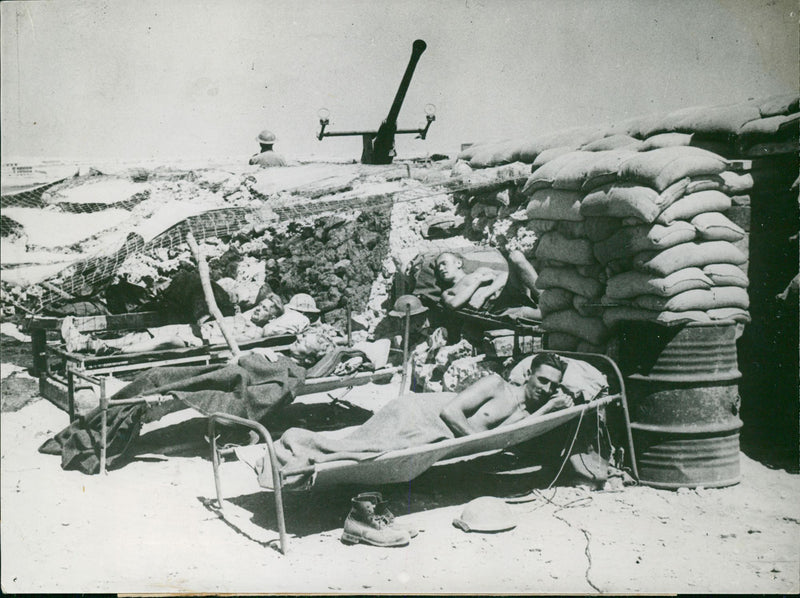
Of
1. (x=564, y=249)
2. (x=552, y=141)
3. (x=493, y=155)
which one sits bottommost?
(x=564, y=249)

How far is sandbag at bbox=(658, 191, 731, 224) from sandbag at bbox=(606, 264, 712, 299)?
14.7 inches

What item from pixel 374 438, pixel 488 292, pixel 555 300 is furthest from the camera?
pixel 488 292

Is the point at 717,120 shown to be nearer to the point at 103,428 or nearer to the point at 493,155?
the point at 493,155

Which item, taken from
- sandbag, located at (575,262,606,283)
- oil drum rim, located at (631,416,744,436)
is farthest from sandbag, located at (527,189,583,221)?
oil drum rim, located at (631,416,744,436)

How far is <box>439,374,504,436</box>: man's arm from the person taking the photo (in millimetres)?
4441

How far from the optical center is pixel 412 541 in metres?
4.15

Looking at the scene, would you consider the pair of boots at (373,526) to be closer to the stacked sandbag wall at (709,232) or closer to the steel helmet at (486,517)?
the steel helmet at (486,517)

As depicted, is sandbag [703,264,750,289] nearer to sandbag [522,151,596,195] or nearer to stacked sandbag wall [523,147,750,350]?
stacked sandbag wall [523,147,750,350]

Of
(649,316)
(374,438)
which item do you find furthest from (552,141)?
(374,438)

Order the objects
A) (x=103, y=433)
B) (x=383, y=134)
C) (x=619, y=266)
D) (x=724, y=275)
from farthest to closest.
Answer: (x=383, y=134), (x=103, y=433), (x=619, y=266), (x=724, y=275)

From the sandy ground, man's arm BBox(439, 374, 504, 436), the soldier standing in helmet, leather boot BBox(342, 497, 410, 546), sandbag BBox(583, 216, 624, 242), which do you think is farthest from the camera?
the soldier standing in helmet

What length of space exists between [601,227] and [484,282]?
2295mm

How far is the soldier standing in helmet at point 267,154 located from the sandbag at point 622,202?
5826 mm

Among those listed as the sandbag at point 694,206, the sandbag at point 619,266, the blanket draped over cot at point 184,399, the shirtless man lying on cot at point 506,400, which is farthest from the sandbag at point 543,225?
the blanket draped over cot at point 184,399
